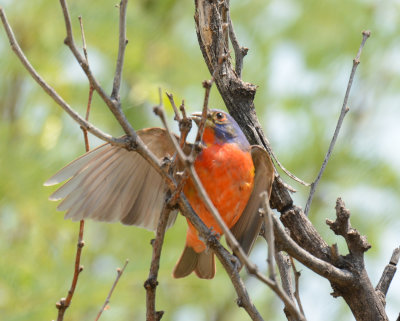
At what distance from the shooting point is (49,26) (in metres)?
6.55

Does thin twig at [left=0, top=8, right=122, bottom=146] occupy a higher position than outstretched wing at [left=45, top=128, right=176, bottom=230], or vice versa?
outstretched wing at [left=45, top=128, right=176, bottom=230]

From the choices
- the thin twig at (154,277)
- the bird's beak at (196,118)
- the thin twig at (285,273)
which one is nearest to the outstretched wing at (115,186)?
the bird's beak at (196,118)

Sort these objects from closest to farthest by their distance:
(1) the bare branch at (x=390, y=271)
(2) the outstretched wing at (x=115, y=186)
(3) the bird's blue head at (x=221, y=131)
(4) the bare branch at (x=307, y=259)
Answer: (4) the bare branch at (x=307, y=259) → (1) the bare branch at (x=390, y=271) → (2) the outstretched wing at (x=115, y=186) → (3) the bird's blue head at (x=221, y=131)

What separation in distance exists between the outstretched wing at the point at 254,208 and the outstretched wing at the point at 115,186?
46 cm

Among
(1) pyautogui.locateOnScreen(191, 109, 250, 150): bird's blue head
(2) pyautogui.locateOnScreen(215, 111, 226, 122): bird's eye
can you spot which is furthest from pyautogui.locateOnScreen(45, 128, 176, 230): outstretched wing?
(2) pyautogui.locateOnScreen(215, 111, 226, 122): bird's eye

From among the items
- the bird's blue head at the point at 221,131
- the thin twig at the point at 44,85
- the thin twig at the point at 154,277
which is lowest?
the thin twig at the point at 154,277

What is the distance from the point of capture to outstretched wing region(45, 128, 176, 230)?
414cm

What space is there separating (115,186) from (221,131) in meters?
0.83

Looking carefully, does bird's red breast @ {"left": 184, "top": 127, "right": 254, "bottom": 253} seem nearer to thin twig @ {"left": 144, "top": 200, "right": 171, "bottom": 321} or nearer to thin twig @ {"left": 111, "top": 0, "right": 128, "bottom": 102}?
thin twig @ {"left": 144, "top": 200, "right": 171, "bottom": 321}

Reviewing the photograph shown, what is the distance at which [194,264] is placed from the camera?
499 cm

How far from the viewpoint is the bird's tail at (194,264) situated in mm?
4965

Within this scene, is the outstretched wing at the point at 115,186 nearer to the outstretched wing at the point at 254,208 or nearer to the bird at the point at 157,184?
the bird at the point at 157,184

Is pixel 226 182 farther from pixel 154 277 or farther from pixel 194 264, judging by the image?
pixel 154 277

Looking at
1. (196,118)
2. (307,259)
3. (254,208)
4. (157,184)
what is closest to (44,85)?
(307,259)
